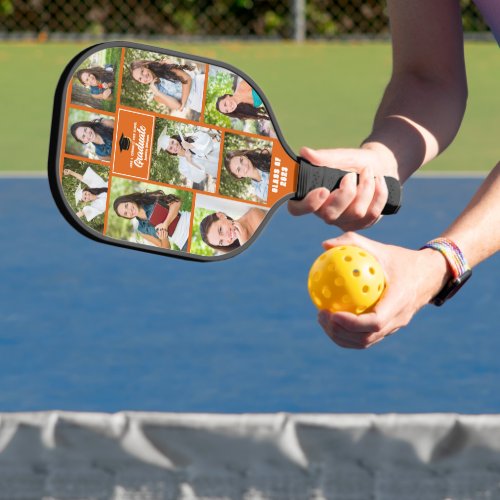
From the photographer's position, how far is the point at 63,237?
571 centimetres

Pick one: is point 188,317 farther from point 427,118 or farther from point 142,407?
point 427,118

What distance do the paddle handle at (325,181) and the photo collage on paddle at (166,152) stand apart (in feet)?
0.23

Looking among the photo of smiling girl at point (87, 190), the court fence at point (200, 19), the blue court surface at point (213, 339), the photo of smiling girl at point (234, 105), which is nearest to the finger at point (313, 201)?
the photo of smiling girl at point (234, 105)

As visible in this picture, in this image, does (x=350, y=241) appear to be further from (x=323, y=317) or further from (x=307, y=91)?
(x=307, y=91)

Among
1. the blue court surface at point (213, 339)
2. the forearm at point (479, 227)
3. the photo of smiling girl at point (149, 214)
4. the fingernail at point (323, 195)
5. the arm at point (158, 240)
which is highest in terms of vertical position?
the forearm at point (479, 227)

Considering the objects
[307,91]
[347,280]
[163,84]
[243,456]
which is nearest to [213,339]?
[163,84]

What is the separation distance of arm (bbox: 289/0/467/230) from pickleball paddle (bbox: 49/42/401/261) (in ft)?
0.27

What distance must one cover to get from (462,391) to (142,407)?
3.17 ft

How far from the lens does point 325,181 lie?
2246 mm

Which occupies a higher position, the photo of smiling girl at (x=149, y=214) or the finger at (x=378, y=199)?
the finger at (x=378, y=199)

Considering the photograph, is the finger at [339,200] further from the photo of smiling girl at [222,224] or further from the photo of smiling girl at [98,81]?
the photo of smiling girl at [98,81]

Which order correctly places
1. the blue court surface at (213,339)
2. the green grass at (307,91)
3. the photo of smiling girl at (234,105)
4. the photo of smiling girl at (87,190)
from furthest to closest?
the green grass at (307,91) < the blue court surface at (213,339) < the photo of smiling girl at (234,105) < the photo of smiling girl at (87,190)

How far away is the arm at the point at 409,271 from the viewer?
6.17 ft

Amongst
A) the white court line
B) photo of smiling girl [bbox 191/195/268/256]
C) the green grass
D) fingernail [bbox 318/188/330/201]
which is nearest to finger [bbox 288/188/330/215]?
fingernail [bbox 318/188/330/201]
